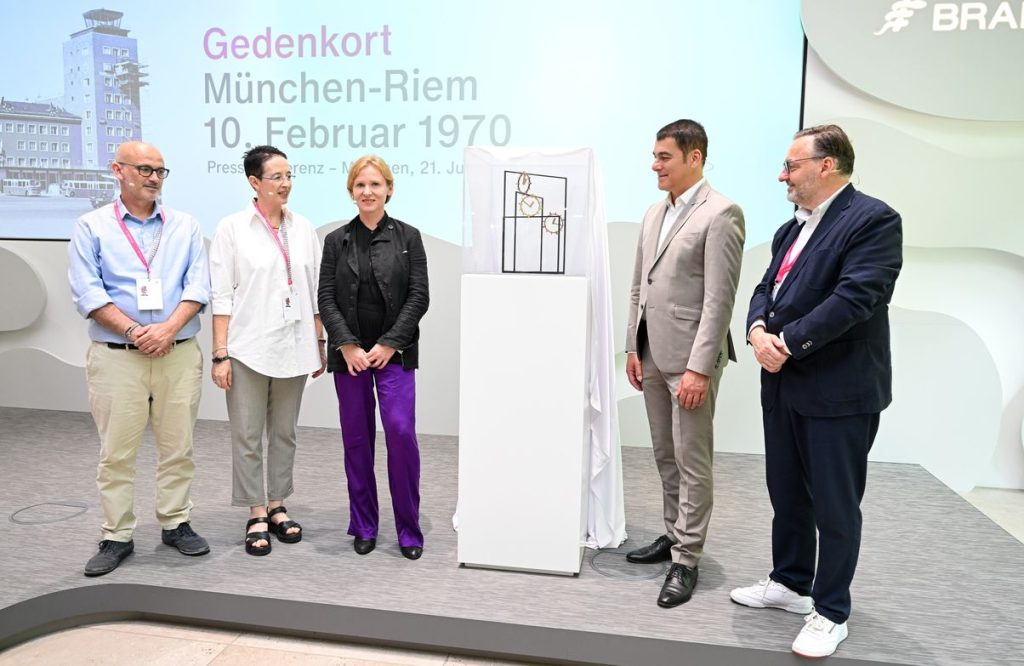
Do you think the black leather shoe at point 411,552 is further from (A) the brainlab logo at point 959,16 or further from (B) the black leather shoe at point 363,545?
(A) the brainlab logo at point 959,16

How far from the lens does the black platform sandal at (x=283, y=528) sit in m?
3.25

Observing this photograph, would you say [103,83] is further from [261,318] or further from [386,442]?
[386,442]

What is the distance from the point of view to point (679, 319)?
2.77 m

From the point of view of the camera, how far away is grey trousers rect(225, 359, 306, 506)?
314cm

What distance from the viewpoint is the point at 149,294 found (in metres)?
2.91

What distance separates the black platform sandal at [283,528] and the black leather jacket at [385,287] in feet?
2.42

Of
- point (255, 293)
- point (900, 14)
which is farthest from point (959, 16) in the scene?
point (255, 293)

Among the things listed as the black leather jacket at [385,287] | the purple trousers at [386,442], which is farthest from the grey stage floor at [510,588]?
the black leather jacket at [385,287]

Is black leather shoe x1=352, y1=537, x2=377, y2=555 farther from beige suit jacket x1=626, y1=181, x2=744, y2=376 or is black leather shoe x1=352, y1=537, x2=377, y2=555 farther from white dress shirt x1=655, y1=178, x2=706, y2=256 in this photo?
white dress shirt x1=655, y1=178, x2=706, y2=256

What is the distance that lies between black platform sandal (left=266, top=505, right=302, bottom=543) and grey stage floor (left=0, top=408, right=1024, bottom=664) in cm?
5

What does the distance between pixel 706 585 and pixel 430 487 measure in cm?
167

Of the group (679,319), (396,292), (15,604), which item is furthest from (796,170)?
(15,604)

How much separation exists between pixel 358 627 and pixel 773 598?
140 centimetres

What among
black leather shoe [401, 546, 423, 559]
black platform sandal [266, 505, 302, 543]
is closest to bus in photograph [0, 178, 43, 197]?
black platform sandal [266, 505, 302, 543]
